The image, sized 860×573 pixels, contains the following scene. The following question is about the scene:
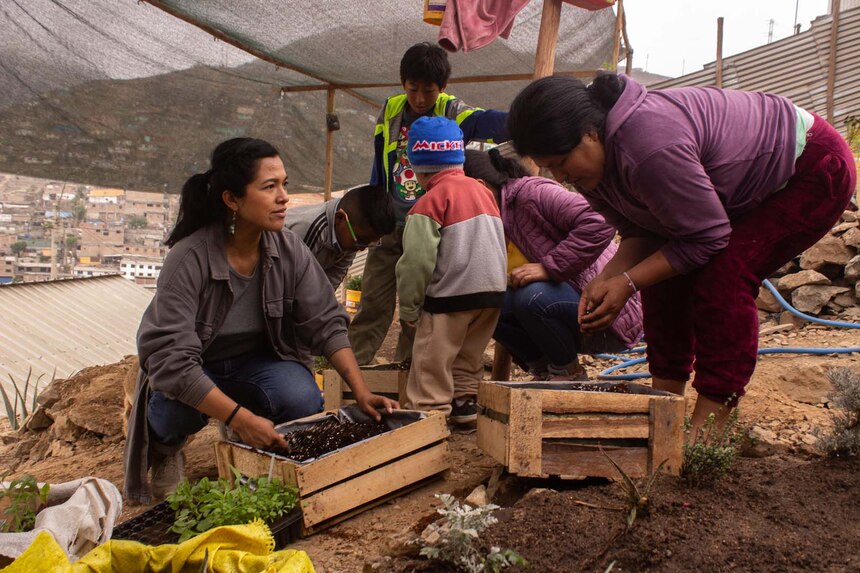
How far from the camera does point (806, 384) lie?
13.6 feet

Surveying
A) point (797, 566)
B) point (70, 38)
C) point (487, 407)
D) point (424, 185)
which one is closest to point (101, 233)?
point (70, 38)

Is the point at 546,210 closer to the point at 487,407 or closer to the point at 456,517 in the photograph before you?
the point at 487,407

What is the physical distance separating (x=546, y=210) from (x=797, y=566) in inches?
83.5

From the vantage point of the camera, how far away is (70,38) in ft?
17.4

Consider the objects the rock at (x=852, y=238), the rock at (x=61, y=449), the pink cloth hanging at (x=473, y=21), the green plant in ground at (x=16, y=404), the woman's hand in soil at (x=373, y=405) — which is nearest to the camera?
the woman's hand in soil at (x=373, y=405)

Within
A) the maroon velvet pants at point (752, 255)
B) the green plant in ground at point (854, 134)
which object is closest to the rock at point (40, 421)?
the maroon velvet pants at point (752, 255)

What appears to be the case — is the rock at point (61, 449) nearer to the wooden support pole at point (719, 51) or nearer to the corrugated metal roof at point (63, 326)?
the corrugated metal roof at point (63, 326)

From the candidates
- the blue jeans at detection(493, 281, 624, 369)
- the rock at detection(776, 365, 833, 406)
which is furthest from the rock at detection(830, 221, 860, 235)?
the blue jeans at detection(493, 281, 624, 369)

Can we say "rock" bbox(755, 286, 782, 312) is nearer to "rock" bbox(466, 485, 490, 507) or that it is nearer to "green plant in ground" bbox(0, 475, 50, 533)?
"rock" bbox(466, 485, 490, 507)

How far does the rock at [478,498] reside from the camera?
7.95ft

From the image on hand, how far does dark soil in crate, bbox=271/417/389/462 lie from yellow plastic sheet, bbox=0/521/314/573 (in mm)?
748

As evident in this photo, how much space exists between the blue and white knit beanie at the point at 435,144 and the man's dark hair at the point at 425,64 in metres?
0.73

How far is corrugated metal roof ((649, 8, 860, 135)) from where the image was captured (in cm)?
1012

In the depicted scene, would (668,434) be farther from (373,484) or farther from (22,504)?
(22,504)
